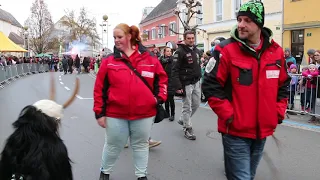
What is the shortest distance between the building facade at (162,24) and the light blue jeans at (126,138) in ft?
113

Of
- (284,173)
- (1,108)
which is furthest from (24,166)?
(1,108)

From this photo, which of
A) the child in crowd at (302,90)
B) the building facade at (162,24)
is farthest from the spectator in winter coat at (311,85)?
the building facade at (162,24)

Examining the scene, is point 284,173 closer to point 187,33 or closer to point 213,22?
point 187,33

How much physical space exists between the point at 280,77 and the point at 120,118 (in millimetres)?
1757

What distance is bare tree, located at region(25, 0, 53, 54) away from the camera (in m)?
59.7

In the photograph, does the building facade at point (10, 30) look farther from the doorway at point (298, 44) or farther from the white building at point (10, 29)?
the doorway at point (298, 44)

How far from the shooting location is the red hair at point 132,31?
373cm

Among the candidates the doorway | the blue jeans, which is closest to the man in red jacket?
the blue jeans

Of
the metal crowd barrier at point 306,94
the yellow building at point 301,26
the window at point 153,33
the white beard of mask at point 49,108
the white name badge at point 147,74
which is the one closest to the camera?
the white beard of mask at point 49,108

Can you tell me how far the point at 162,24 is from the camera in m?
43.4

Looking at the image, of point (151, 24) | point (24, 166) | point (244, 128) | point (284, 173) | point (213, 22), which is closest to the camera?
point (24, 166)

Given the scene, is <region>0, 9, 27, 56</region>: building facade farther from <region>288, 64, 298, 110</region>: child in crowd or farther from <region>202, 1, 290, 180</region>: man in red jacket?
<region>202, 1, 290, 180</region>: man in red jacket

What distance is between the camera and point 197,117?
914 cm

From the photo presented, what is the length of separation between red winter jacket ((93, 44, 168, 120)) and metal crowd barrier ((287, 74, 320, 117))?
5750 millimetres
